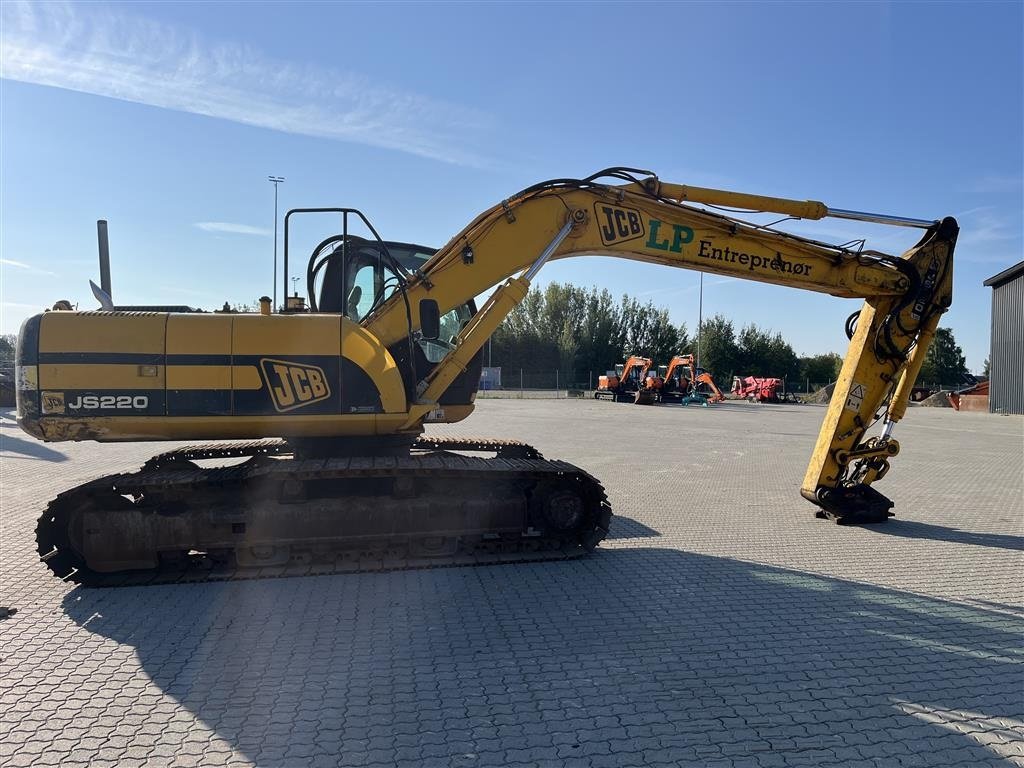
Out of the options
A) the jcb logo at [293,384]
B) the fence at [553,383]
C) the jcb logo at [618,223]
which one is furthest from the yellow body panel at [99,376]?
the fence at [553,383]

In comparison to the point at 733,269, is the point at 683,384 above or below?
below

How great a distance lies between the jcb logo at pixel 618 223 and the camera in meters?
6.87

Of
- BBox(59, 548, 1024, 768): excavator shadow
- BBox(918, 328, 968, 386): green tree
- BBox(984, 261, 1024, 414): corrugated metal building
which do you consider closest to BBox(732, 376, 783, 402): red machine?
BBox(984, 261, 1024, 414): corrugated metal building

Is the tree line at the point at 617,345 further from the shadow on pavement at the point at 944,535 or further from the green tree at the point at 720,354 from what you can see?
the shadow on pavement at the point at 944,535

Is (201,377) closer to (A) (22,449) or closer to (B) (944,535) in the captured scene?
(B) (944,535)

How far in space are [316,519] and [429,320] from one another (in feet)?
6.77

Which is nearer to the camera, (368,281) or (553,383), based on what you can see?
(368,281)

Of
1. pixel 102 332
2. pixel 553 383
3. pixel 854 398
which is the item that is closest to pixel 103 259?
pixel 102 332

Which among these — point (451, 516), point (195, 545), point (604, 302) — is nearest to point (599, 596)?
point (451, 516)

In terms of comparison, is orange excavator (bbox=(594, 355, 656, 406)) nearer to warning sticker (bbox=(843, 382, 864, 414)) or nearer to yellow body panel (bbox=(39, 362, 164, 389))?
warning sticker (bbox=(843, 382, 864, 414))

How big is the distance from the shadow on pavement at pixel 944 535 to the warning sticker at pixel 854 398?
1406 millimetres

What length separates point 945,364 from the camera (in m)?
58.8

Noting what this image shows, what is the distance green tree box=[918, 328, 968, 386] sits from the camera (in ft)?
191

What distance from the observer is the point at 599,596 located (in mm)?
5301
